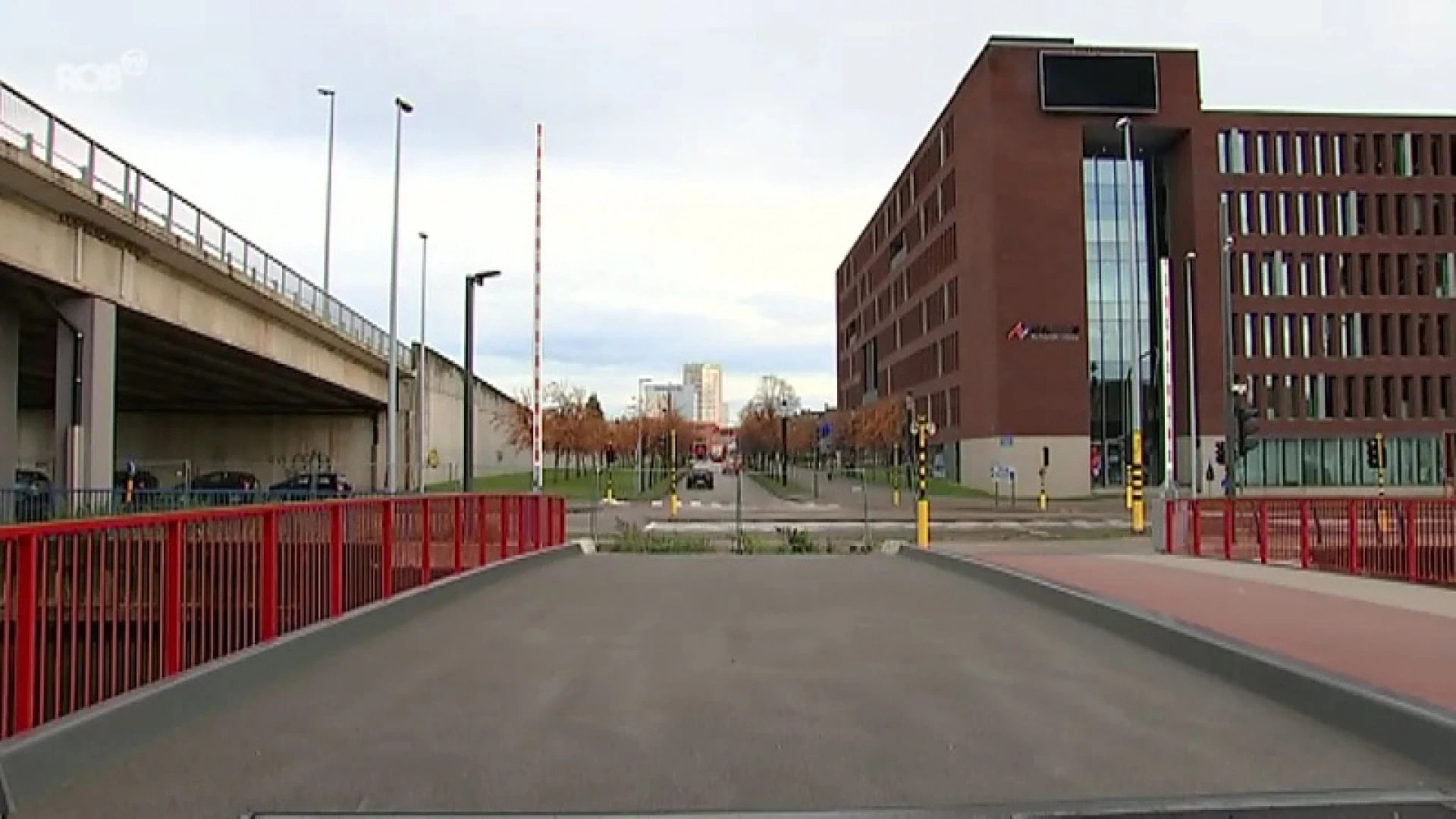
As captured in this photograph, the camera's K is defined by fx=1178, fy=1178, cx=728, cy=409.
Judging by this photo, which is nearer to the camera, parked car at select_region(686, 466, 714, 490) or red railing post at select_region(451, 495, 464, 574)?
red railing post at select_region(451, 495, 464, 574)

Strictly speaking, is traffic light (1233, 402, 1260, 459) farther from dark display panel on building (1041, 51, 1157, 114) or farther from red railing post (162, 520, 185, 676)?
red railing post (162, 520, 185, 676)

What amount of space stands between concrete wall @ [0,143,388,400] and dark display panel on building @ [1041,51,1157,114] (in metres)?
42.0

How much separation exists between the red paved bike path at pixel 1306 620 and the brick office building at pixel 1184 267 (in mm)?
48051

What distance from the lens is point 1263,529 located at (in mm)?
18453

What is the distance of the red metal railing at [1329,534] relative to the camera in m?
15.9

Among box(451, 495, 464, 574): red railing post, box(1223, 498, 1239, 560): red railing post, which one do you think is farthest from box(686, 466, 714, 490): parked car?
box(451, 495, 464, 574): red railing post

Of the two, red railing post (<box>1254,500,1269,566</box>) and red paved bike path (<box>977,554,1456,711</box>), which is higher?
red railing post (<box>1254,500,1269,566</box>)

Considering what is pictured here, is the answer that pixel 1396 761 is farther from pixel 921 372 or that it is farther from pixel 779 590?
pixel 921 372

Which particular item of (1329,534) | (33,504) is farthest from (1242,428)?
(33,504)

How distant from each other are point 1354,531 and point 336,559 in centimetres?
1437

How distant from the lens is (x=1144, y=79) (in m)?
64.5

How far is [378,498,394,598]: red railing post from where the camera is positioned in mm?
11375

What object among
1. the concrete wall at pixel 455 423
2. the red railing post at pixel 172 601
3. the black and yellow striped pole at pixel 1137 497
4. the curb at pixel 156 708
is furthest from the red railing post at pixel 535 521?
the concrete wall at pixel 455 423

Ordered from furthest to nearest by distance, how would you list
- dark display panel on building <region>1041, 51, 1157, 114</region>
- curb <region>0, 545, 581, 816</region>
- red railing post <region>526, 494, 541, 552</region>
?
dark display panel on building <region>1041, 51, 1157, 114</region>, red railing post <region>526, 494, 541, 552</region>, curb <region>0, 545, 581, 816</region>
